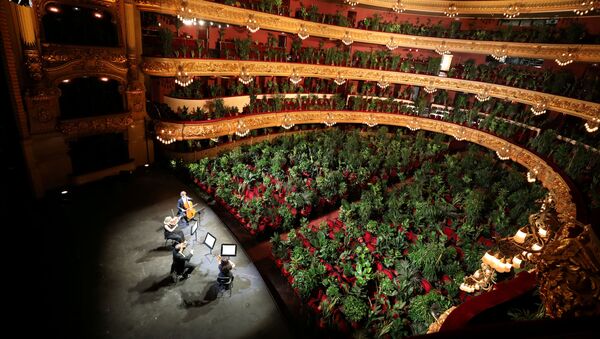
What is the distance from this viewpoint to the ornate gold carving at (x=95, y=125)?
44.9 feet

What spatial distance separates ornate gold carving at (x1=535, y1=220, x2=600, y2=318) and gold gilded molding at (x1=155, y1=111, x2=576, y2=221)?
31.6 ft

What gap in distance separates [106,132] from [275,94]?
11457mm

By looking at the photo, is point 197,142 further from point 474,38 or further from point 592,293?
point 474,38

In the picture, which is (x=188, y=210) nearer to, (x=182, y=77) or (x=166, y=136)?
(x=166, y=136)

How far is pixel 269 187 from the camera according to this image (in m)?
16.3

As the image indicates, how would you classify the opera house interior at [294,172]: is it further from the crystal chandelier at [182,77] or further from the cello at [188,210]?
the crystal chandelier at [182,77]

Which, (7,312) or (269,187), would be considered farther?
(269,187)

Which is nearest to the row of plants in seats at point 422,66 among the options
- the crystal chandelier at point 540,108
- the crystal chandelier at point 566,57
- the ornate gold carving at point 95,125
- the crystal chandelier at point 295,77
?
the crystal chandelier at point 566,57

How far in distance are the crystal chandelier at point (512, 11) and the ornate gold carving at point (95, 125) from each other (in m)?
24.9

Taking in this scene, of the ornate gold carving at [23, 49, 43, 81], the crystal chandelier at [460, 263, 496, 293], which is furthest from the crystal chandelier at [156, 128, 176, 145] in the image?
the crystal chandelier at [460, 263, 496, 293]

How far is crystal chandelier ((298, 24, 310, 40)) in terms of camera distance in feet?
63.7

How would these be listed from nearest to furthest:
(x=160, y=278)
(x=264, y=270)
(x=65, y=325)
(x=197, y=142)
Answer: (x=65, y=325) → (x=160, y=278) → (x=264, y=270) → (x=197, y=142)

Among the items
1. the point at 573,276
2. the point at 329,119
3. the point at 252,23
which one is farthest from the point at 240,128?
the point at 573,276

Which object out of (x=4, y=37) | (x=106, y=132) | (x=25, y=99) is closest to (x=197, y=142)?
(x=106, y=132)
